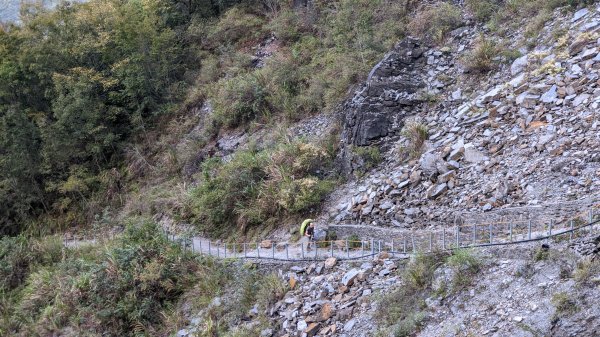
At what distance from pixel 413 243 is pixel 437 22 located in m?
9.79

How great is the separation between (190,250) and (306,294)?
556 cm

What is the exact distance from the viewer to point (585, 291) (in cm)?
935

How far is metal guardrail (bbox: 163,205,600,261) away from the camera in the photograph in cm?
1124

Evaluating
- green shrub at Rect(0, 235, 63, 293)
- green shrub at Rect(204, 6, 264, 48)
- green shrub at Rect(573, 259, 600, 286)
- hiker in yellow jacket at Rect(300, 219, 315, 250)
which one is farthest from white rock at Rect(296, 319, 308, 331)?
green shrub at Rect(204, 6, 264, 48)

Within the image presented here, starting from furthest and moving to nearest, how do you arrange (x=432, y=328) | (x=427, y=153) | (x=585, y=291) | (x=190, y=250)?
(x=190, y=250)
(x=427, y=153)
(x=432, y=328)
(x=585, y=291)

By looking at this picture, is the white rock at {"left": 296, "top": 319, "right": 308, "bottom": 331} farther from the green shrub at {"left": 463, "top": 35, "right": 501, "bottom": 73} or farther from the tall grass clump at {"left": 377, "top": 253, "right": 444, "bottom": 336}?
the green shrub at {"left": 463, "top": 35, "right": 501, "bottom": 73}

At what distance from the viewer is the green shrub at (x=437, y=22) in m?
20.0

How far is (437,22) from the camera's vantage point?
20.2m

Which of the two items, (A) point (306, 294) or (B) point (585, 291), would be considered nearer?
(B) point (585, 291)

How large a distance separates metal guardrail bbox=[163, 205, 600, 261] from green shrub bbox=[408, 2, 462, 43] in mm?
8593

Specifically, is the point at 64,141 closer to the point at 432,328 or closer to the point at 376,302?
the point at 376,302

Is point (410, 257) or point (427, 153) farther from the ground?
point (427, 153)

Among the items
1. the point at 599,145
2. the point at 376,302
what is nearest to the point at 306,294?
the point at 376,302

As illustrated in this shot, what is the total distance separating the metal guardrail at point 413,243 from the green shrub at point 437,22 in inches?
338
